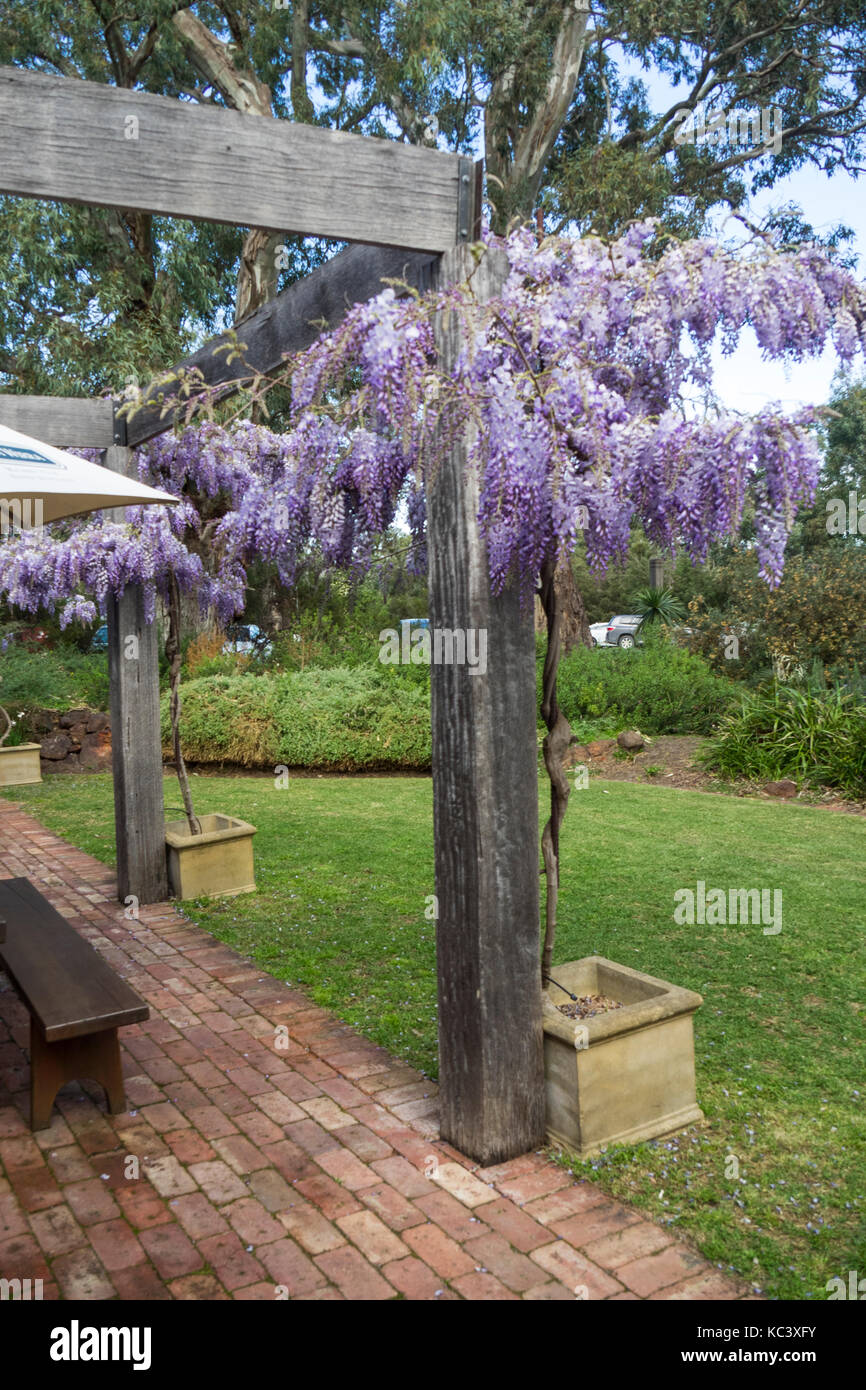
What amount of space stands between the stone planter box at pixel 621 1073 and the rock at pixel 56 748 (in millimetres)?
9171

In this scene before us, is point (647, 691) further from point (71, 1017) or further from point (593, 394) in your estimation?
point (71, 1017)

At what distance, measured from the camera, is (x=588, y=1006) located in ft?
12.2

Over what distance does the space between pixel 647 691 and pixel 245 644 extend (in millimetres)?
6870

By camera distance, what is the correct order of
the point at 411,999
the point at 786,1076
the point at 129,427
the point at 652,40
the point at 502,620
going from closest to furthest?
the point at 502,620
the point at 786,1076
the point at 411,999
the point at 129,427
the point at 652,40

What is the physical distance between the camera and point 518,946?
3.18m

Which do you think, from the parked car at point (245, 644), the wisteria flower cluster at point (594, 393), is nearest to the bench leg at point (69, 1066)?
the wisteria flower cluster at point (594, 393)

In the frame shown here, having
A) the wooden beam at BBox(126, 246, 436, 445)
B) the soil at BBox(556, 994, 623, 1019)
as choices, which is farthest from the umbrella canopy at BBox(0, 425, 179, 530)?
the soil at BBox(556, 994, 623, 1019)

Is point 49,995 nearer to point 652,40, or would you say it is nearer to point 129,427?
point 129,427

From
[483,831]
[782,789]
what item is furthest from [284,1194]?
[782,789]

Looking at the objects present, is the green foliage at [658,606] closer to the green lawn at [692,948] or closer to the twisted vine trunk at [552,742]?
the green lawn at [692,948]

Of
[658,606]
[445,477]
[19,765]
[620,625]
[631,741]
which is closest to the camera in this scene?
[445,477]

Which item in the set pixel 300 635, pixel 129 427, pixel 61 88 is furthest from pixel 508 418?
pixel 300 635

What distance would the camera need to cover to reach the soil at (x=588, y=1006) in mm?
3664
